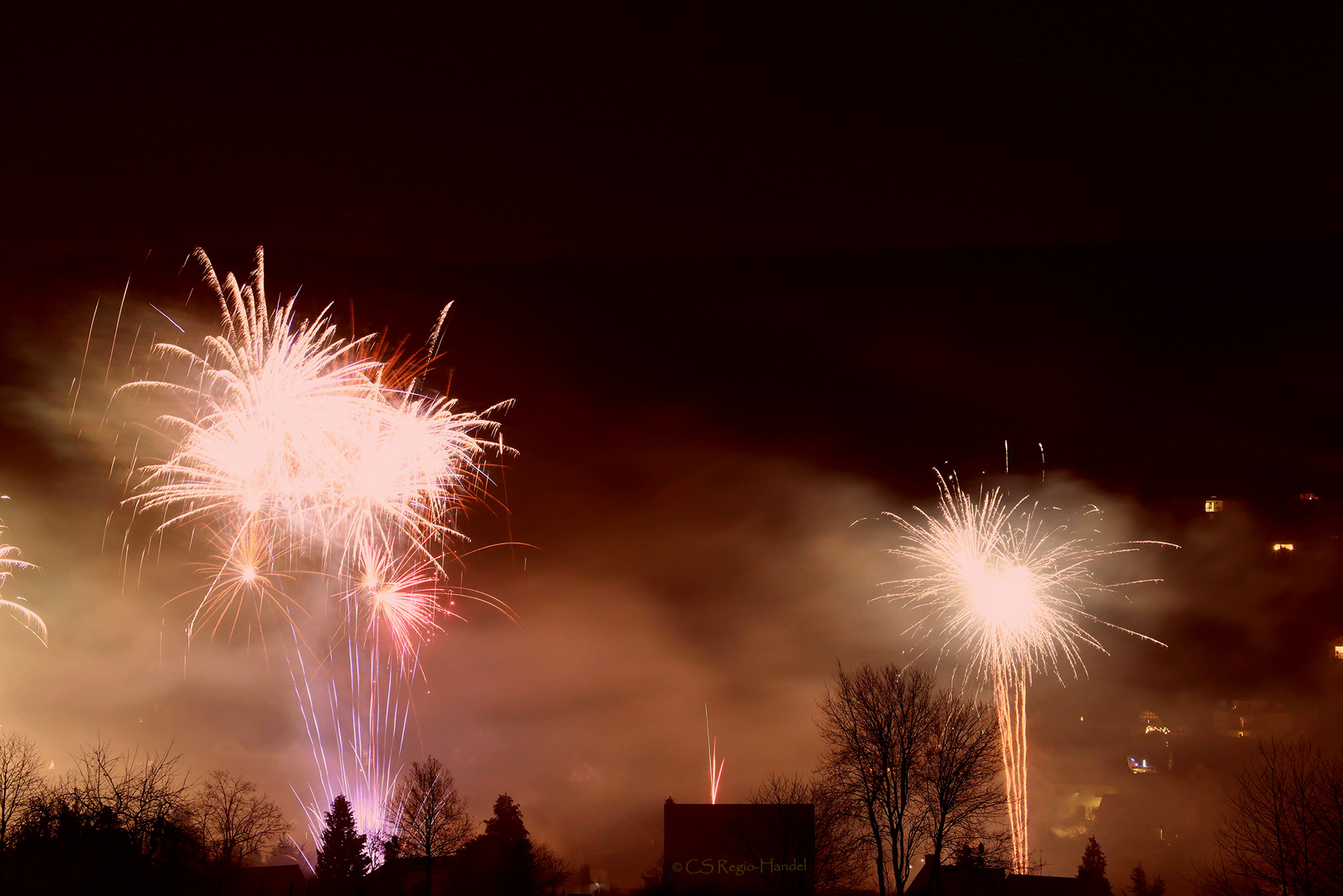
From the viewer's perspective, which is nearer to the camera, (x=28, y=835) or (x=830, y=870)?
(x=28, y=835)

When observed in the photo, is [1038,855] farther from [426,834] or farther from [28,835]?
[28,835]

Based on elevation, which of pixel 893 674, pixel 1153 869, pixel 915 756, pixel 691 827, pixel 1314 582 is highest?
pixel 1314 582

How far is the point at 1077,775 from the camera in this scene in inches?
2995

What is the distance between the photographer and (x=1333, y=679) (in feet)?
215

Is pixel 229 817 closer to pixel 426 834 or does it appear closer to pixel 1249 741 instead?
pixel 426 834

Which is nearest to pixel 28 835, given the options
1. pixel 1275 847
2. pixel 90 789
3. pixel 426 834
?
pixel 90 789

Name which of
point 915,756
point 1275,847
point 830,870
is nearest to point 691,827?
point 830,870

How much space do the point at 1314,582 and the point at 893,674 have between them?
185ft

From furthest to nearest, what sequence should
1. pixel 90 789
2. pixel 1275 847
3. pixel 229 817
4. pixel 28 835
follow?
pixel 229 817 < pixel 90 789 < pixel 28 835 < pixel 1275 847

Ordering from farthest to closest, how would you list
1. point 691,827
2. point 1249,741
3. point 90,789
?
point 1249,741, point 691,827, point 90,789

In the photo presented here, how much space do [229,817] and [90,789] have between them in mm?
21755

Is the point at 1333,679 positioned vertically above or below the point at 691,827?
above

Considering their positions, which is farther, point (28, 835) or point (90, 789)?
point (90, 789)

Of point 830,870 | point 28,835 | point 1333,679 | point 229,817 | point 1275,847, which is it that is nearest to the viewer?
point 1275,847
